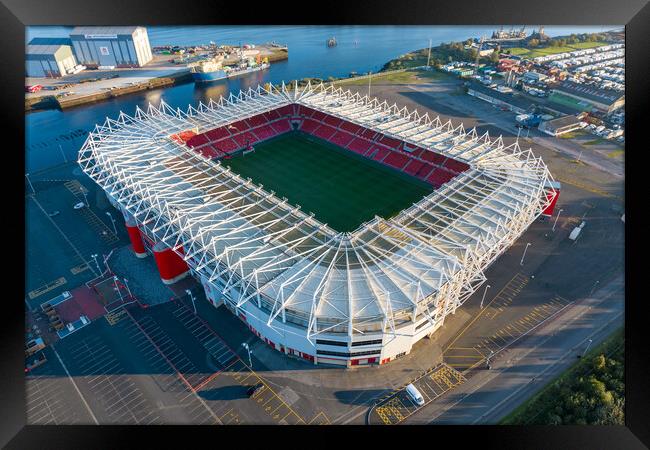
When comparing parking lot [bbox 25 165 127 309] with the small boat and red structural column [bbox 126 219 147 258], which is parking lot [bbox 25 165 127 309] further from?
the small boat

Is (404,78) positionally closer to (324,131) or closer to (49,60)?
(324,131)

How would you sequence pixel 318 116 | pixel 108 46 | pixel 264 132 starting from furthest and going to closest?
pixel 108 46 → pixel 318 116 → pixel 264 132

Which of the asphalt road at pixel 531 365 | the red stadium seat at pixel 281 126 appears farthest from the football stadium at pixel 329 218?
the asphalt road at pixel 531 365

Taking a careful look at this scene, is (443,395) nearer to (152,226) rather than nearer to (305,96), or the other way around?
(152,226)

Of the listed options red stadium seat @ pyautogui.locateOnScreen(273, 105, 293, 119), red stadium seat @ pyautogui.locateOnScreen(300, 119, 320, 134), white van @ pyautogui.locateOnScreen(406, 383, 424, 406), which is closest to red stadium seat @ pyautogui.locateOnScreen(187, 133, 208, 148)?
red stadium seat @ pyautogui.locateOnScreen(273, 105, 293, 119)

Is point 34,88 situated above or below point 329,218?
above

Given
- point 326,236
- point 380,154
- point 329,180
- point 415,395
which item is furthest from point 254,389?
point 380,154
